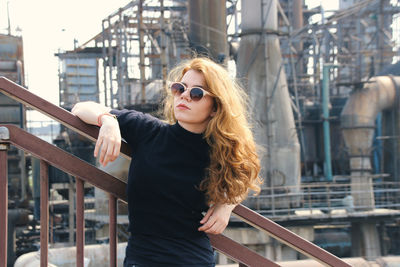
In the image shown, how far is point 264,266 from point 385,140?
19.9 metres

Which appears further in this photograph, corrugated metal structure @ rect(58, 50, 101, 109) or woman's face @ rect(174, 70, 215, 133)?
corrugated metal structure @ rect(58, 50, 101, 109)

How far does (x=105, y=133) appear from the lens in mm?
1878

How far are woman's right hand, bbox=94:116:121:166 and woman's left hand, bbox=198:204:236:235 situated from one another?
0.45m

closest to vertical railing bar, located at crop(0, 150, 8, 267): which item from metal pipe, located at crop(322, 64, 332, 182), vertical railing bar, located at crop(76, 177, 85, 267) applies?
vertical railing bar, located at crop(76, 177, 85, 267)

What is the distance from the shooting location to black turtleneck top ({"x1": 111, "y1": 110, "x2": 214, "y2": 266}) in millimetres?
1924

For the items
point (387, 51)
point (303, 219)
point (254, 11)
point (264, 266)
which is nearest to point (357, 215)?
point (303, 219)

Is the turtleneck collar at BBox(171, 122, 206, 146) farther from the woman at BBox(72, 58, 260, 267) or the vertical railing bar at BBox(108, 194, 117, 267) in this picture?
the vertical railing bar at BBox(108, 194, 117, 267)

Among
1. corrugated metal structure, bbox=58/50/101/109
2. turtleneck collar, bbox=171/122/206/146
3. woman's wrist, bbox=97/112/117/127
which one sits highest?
corrugated metal structure, bbox=58/50/101/109

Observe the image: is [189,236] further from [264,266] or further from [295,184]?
[295,184]

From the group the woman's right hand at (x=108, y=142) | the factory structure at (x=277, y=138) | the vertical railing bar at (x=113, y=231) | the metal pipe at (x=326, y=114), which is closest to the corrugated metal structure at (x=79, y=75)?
the factory structure at (x=277, y=138)

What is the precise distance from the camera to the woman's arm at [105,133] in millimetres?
1869

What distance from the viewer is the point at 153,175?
75.7 inches

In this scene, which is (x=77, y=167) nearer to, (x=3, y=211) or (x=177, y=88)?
(x=3, y=211)

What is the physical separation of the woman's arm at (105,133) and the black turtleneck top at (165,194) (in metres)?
0.10
